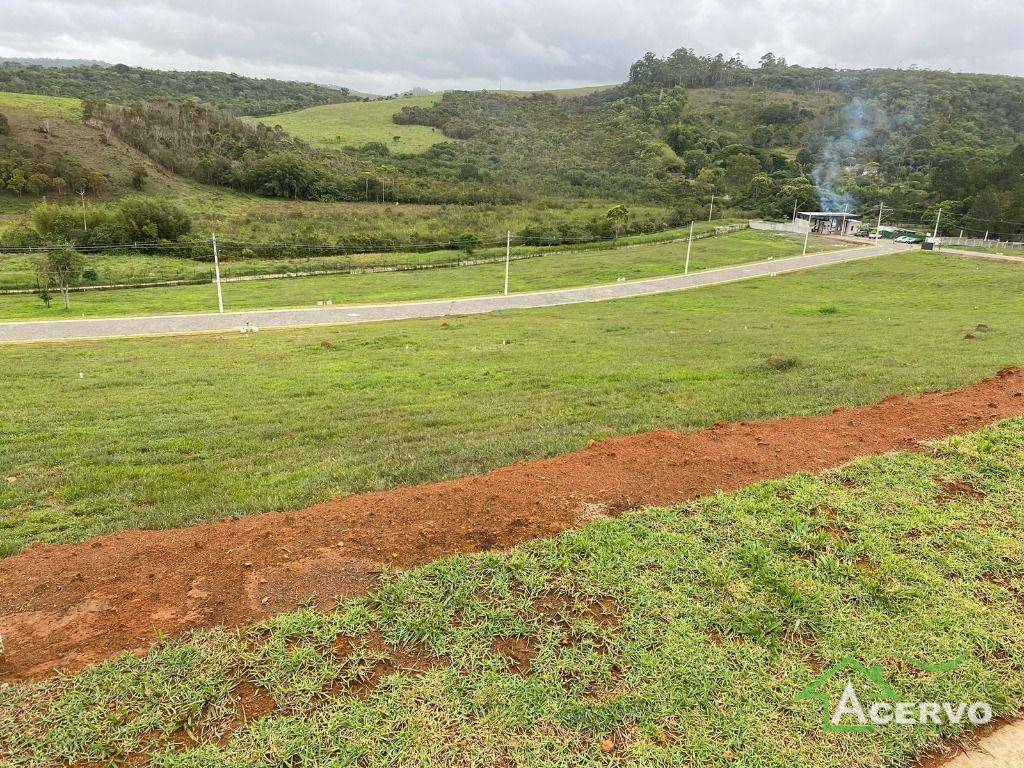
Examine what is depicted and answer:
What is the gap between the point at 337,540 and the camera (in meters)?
4.73

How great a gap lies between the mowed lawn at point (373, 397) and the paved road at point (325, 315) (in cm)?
323

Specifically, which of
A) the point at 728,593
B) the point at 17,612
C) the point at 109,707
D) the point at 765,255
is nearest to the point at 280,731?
the point at 109,707

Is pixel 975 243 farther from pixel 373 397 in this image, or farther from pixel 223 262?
pixel 223 262

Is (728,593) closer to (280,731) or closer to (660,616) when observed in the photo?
(660,616)

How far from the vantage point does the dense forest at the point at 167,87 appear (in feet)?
341

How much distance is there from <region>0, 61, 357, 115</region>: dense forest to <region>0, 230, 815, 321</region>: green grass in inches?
3513

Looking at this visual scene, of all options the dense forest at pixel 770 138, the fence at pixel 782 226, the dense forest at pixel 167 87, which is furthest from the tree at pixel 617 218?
the dense forest at pixel 167 87

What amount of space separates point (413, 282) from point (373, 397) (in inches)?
1206

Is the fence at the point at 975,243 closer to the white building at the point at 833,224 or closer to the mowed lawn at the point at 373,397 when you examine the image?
the white building at the point at 833,224

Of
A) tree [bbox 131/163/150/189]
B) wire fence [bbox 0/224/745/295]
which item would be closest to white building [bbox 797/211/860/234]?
wire fence [bbox 0/224/745/295]

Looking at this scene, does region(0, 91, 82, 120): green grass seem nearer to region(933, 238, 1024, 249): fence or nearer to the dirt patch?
the dirt patch

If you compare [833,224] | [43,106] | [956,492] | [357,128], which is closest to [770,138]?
[833,224]

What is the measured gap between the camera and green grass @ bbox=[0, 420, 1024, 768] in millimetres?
3111

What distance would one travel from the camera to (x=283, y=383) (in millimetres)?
12375
